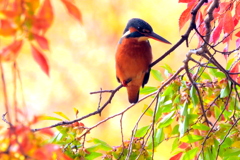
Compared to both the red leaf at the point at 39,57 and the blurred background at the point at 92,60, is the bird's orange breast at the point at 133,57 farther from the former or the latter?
the blurred background at the point at 92,60

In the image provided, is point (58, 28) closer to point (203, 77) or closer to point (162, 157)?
point (162, 157)

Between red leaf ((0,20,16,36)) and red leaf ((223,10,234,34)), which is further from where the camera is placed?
red leaf ((223,10,234,34))

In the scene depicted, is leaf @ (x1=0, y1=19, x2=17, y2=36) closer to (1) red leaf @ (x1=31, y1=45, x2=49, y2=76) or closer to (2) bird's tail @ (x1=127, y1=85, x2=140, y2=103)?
(1) red leaf @ (x1=31, y1=45, x2=49, y2=76)

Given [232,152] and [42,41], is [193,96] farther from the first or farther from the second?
[42,41]

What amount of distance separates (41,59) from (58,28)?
270 cm

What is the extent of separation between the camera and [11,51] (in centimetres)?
64

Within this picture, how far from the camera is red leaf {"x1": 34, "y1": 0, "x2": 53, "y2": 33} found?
2.15ft

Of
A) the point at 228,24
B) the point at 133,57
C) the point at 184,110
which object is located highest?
the point at 228,24

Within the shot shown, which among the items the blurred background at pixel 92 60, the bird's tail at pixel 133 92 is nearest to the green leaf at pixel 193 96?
the bird's tail at pixel 133 92

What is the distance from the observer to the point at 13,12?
0.63m

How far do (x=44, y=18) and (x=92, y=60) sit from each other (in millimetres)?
2684

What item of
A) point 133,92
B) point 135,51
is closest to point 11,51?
point 135,51

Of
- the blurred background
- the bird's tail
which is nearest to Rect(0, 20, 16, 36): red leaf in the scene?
the bird's tail

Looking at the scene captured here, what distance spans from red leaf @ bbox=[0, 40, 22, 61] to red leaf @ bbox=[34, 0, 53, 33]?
0.16ft
